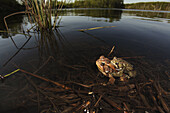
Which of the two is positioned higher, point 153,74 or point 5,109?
point 153,74

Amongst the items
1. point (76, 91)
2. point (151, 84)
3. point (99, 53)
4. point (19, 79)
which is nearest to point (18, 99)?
point (19, 79)

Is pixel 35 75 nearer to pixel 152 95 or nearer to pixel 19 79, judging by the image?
pixel 19 79

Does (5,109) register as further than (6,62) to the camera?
No

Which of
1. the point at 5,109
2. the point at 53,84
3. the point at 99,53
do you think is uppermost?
the point at 99,53

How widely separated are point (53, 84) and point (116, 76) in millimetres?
2532

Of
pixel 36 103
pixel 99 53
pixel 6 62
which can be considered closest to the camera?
pixel 36 103

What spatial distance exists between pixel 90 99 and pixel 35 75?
239 centimetres

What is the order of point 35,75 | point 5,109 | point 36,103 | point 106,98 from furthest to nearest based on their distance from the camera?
1. point 35,75
2. point 106,98
3. point 36,103
4. point 5,109

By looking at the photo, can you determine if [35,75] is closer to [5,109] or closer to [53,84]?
[53,84]

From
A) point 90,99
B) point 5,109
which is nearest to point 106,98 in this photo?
point 90,99

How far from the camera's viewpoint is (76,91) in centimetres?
269

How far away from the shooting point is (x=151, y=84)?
9.60 feet

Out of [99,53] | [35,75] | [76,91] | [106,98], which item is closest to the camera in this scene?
[106,98]

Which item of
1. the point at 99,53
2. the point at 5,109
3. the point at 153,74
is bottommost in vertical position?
the point at 5,109
